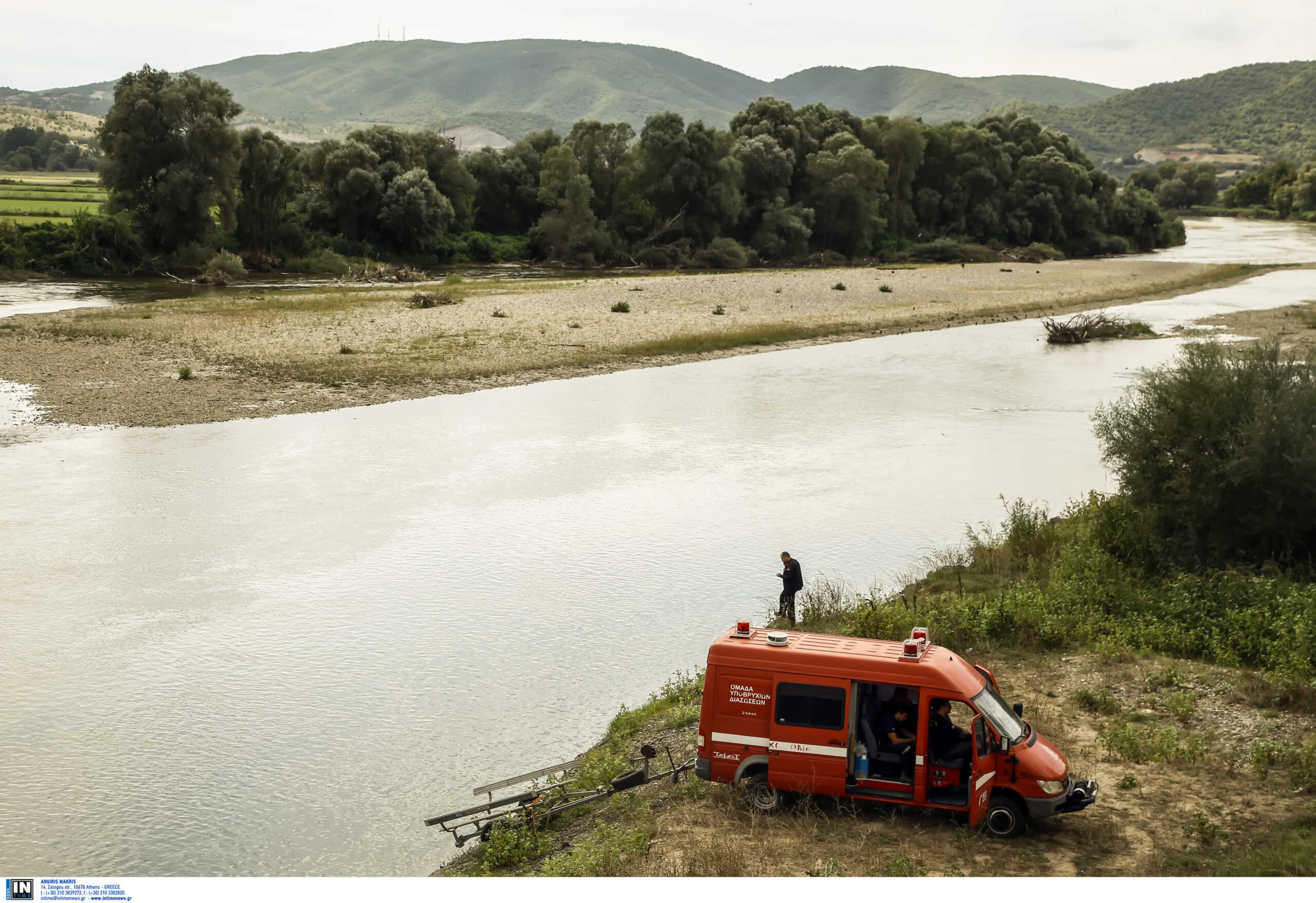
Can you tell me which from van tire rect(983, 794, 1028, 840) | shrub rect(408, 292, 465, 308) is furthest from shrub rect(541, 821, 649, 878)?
shrub rect(408, 292, 465, 308)

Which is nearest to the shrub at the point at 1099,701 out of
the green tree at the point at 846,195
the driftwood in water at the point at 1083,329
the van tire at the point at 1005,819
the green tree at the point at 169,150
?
the van tire at the point at 1005,819

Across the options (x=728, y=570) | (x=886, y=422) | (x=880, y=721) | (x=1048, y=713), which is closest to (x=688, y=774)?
(x=880, y=721)

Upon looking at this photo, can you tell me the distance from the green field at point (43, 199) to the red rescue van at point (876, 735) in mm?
85821

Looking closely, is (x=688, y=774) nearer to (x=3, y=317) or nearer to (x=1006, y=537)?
(x=1006, y=537)

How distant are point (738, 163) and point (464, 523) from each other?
85750mm

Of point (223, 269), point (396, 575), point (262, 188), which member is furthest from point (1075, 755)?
point (262, 188)

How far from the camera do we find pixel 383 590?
69.8 ft

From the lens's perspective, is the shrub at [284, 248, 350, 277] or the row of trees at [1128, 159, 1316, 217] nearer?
the shrub at [284, 248, 350, 277]

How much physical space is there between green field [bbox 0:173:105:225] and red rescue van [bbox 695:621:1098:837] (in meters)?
85.8

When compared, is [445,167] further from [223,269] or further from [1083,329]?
[1083,329]

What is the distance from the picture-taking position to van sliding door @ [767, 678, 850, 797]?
1223cm

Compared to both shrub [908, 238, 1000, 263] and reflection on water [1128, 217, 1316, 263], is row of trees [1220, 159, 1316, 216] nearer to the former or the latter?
reflection on water [1128, 217, 1316, 263]

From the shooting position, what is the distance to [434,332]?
52.5 meters

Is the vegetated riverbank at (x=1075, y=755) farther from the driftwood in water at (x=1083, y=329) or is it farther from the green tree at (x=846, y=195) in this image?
the green tree at (x=846, y=195)
